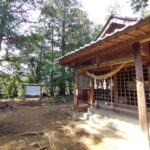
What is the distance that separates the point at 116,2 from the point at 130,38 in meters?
27.4

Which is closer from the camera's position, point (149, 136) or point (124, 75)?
point (149, 136)

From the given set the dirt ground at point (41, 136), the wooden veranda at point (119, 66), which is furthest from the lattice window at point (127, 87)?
the dirt ground at point (41, 136)

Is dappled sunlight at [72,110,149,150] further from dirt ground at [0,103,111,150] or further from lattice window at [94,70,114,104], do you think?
lattice window at [94,70,114,104]

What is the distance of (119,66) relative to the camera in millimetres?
6277

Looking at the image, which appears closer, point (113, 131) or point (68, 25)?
point (113, 131)

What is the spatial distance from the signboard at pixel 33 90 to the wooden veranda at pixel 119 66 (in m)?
7.60

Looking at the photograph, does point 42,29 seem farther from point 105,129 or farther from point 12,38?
point 105,129

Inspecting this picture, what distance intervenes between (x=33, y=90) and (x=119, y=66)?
36.7 ft

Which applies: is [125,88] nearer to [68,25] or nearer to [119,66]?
[119,66]

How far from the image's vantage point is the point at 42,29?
1942cm

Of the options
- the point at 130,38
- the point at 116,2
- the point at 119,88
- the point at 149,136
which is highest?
the point at 116,2

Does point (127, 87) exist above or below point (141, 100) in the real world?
above

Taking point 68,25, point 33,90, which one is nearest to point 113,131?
point 33,90

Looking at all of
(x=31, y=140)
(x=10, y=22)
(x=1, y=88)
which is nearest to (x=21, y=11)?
(x=10, y=22)
